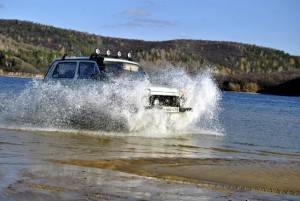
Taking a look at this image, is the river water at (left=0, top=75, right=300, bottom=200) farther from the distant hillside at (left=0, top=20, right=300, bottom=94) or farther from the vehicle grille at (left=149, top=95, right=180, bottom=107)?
the distant hillside at (left=0, top=20, right=300, bottom=94)

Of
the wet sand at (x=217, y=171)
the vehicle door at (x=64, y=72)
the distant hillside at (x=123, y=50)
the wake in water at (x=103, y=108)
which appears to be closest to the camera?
the wet sand at (x=217, y=171)

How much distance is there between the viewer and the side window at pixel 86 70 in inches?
649

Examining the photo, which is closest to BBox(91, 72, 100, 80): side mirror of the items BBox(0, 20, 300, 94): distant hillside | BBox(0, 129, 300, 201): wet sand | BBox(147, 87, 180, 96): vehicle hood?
BBox(147, 87, 180, 96): vehicle hood

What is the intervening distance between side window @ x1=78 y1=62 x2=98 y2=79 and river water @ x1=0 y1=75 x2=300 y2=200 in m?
0.55

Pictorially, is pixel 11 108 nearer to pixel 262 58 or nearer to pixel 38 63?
pixel 38 63

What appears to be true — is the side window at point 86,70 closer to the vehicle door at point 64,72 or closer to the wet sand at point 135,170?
the vehicle door at point 64,72

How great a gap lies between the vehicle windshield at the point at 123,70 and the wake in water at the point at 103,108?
0.52 meters

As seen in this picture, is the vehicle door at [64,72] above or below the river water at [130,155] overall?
above

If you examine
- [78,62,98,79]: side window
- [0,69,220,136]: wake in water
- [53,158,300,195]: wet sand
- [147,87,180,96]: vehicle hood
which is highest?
[78,62,98,79]: side window

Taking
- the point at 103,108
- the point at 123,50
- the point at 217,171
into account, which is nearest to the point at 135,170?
the point at 217,171

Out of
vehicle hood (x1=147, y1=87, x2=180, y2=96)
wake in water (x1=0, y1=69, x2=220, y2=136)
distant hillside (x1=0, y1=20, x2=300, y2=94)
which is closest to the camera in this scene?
wake in water (x1=0, y1=69, x2=220, y2=136)

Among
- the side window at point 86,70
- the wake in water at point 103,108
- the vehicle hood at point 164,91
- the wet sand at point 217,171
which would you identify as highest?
the side window at point 86,70

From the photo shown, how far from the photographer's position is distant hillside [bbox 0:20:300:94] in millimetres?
148125

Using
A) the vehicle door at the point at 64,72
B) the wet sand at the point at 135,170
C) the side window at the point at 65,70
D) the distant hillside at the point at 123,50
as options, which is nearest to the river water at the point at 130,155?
the wet sand at the point at 135,170
